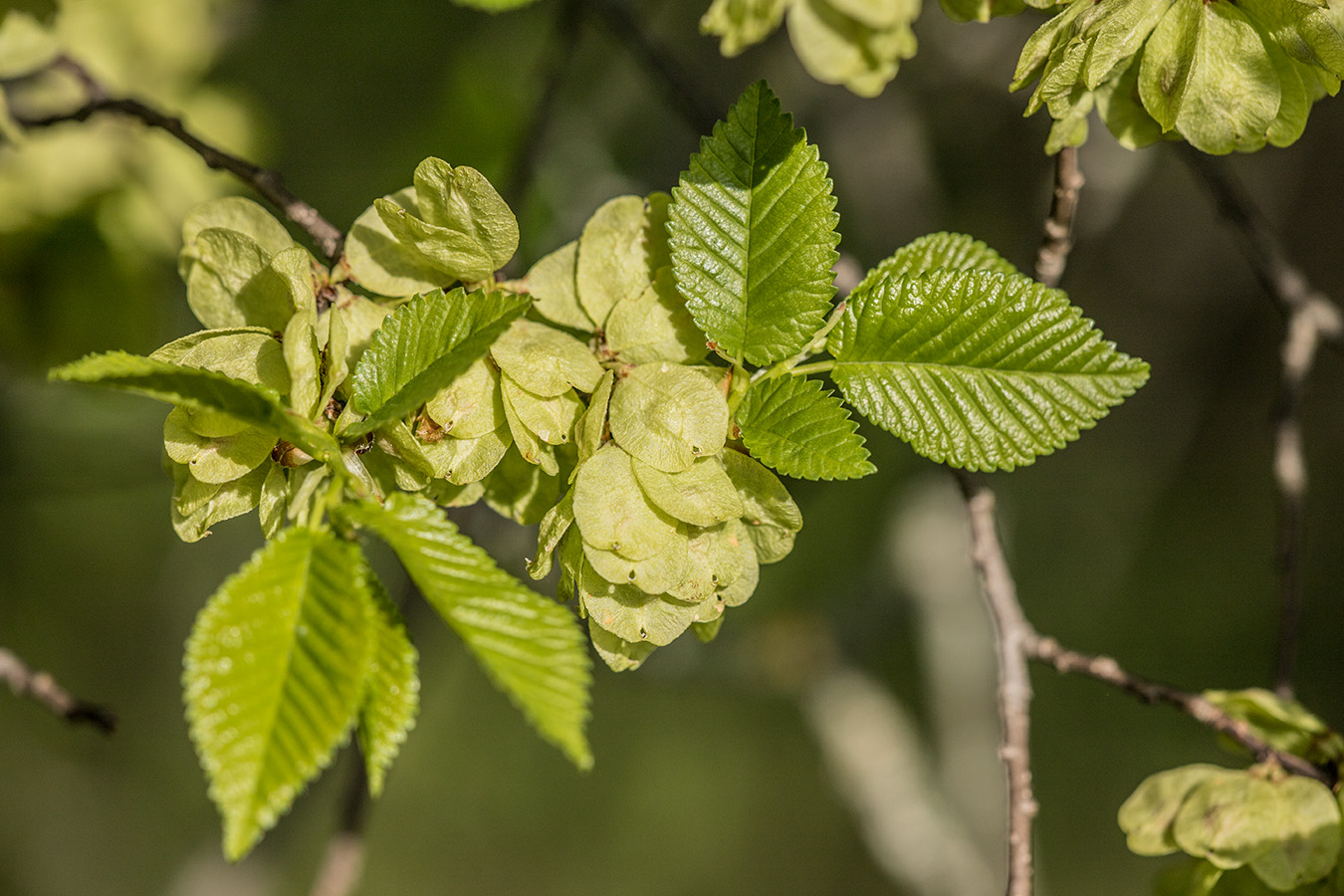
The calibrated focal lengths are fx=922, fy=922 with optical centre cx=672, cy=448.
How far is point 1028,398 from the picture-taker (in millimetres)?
519

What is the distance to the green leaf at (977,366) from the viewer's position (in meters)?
0.51

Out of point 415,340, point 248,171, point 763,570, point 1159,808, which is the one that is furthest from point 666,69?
point 763,570

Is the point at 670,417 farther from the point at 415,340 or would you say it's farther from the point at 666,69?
the point at 666,69

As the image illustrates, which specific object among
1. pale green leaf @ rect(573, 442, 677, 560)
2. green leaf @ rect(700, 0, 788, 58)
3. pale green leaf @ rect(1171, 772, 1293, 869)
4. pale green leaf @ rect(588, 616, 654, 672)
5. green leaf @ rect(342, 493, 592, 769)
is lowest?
pale green leaf @ rect(1171, 772, 1293, 869)

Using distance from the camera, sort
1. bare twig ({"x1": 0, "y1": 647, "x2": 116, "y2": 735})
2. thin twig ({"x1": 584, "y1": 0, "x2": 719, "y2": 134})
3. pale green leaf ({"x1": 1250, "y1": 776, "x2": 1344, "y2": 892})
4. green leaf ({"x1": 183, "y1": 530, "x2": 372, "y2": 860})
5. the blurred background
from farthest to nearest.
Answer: the blurred background < thin twig ({"x1": 584, "y1": 0, "x2": 719, "y2": 134}) < bare twig ({"x1": 0, "y1": 647, "x2": 116, "y2": 735}) < pale green leaf ({"x1": 1250, "y1": 776, "x2": 1344, "y2": 892}) < green leaf ({"x1": 183, "y1": 530, "x2": 372, "y2": 860})

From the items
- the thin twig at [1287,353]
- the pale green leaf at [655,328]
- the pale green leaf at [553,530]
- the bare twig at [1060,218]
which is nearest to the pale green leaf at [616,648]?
the pale green leaf at [553,530]

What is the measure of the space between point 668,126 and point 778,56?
0.33 m

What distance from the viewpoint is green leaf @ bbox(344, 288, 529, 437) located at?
47 cm

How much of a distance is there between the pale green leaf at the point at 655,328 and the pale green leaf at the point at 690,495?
0.07m

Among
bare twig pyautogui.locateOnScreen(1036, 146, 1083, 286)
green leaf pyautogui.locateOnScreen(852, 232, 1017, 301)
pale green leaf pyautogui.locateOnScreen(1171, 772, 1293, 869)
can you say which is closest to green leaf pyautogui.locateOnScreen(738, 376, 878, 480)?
green leaf pyautogui.locateOnScreen(852, 232, 1017, 301)

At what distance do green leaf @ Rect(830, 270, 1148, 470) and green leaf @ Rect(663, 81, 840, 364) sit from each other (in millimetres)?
35

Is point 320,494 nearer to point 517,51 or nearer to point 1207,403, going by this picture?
point 517,51

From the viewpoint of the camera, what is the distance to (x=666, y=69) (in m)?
0.92

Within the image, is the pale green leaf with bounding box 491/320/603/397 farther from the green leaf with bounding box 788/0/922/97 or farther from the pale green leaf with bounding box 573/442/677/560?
the green leaf with bounding box 788/0/922/97
